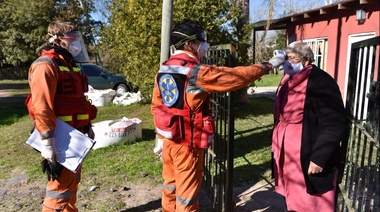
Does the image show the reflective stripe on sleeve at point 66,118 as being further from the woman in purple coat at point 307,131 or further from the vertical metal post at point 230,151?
the woman in purple coat at point 307,131

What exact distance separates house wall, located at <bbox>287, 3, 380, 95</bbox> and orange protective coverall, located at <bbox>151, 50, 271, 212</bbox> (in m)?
6.62

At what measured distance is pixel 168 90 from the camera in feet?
8.85

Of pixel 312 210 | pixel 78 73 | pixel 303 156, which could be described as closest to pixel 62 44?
pixel 78 73

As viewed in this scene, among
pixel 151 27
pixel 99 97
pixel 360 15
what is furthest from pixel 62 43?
pixel 99 97

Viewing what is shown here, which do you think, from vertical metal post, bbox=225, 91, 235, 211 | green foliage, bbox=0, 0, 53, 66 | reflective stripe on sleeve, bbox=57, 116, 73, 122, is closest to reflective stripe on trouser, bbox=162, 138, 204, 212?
vertical metal post, bbox=225, 91, 235, 211

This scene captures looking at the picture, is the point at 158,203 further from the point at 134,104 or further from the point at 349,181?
the point at 134,104

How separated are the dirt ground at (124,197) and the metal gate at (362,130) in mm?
1527

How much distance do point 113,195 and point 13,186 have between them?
1.52 meters

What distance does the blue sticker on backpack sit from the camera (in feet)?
8.69

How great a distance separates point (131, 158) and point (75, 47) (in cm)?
291

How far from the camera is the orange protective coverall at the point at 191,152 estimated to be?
2477mm

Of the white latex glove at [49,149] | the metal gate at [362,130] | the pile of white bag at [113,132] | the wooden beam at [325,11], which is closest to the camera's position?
the metal gate at [362,130]

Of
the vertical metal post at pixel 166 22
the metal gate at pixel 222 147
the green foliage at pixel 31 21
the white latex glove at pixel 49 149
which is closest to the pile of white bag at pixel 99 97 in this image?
the vertical metal post at pixel 166 22

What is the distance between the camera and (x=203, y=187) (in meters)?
4.31
